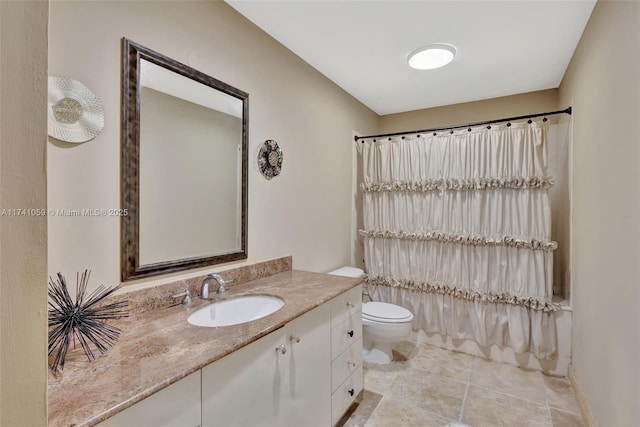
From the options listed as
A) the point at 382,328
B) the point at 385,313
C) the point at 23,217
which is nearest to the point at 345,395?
the point at 382,328

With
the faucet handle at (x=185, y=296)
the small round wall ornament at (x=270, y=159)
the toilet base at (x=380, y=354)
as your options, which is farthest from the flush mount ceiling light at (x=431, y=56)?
the toilet base at (x=380, y=354)

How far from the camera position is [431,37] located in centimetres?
197

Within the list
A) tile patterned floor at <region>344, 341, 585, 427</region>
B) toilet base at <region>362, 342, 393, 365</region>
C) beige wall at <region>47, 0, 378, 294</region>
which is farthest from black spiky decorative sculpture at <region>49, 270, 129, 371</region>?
toilet base at <region>362, 342, 393, 365</region>

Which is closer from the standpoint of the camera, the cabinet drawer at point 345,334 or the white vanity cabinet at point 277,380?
the white vanity cabinet at point 277,380

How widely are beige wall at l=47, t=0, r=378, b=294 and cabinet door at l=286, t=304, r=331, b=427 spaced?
0.65 m

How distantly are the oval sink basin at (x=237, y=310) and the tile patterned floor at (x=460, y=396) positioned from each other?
3.02 ft

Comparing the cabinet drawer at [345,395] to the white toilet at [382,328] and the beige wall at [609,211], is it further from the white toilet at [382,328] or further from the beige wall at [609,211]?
the beige wall at [609,211]

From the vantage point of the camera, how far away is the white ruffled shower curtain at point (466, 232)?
2340 mm

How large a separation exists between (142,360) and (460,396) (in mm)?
2076

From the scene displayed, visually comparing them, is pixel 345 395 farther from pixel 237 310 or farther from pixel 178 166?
pixel 178 166

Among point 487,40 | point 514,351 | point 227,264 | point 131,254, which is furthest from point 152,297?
point 514,351

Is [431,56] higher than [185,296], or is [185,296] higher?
[431,56]

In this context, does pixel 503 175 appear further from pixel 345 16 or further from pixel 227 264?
pixel 227 264

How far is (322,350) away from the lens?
1.54 metres
